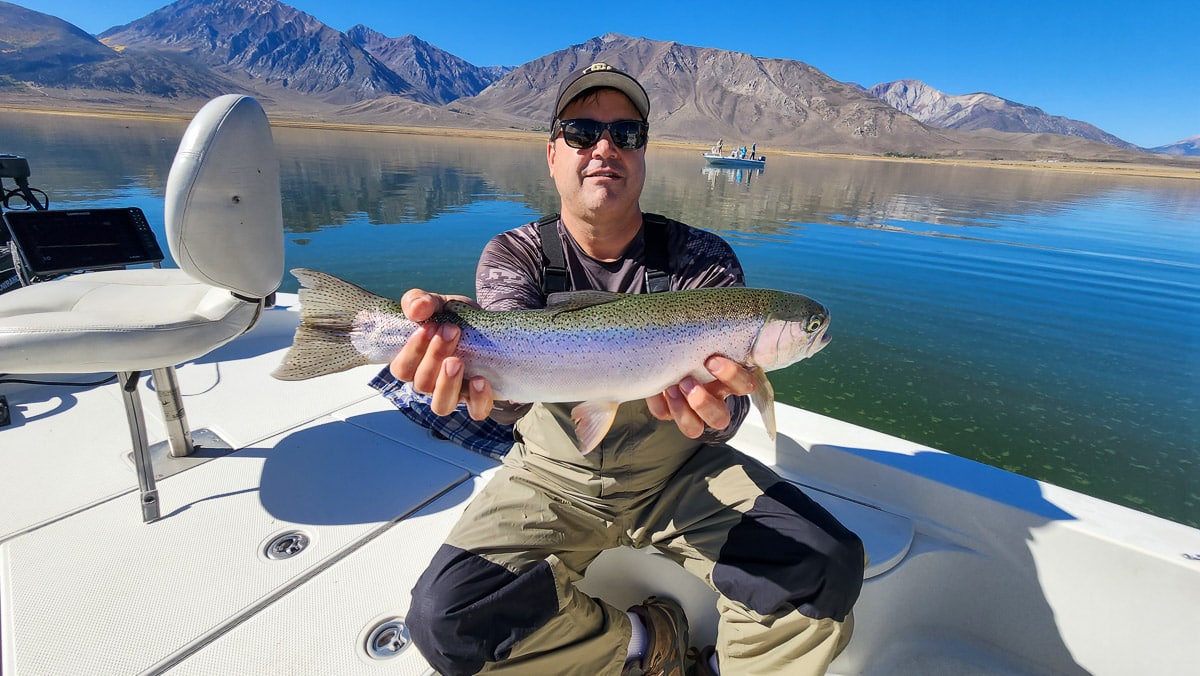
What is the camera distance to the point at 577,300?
8.67 feet

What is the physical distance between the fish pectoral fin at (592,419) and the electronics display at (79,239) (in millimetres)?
4876

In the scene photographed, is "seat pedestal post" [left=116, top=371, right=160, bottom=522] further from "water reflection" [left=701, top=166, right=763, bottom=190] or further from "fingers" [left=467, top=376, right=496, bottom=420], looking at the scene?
"water reflection" [left=701, top=166, right=763, bottom=190]

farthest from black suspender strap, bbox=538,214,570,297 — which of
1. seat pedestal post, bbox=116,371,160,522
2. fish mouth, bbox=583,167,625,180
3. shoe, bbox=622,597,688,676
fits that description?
seat pedestal post, bbox=116,371,160,522

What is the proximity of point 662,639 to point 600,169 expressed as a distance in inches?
101

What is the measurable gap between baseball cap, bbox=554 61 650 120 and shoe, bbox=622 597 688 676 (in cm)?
285

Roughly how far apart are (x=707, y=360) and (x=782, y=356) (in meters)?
0.38

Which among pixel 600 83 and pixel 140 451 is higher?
pixel 600 83

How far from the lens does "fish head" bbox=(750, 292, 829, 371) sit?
2.60 m

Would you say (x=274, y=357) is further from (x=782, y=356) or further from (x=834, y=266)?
(x=834, y=266)

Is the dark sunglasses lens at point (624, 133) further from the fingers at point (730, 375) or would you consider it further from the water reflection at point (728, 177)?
the water reflection at point (728, 177)

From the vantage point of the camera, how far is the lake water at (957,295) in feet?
21.9

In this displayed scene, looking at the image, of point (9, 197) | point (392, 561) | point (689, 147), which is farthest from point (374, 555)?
point (689, 147)

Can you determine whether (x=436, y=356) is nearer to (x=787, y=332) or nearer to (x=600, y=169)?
(x=600, y=169)

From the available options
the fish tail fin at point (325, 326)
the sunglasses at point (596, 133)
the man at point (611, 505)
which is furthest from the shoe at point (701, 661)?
the sunglasses at point (596, 133)
